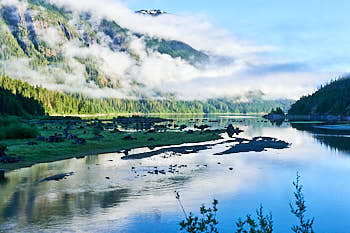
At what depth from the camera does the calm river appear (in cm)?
2983

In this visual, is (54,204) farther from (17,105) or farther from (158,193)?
(17,105)

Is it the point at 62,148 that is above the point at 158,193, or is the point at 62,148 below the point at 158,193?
above

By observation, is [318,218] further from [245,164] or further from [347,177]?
[245,164]

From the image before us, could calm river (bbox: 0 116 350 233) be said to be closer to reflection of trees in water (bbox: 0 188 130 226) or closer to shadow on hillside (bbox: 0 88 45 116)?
reflection of trees in water (bbox: 0 188 130 226)

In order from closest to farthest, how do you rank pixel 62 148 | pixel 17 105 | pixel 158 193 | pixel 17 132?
1. pixel 158 193
2. pixel 62 148
3. pixel 17 132
4. pixel 17 105

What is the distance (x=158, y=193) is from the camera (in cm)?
3888

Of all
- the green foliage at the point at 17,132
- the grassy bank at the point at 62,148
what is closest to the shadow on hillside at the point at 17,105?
the green foliage at the point at 17,132

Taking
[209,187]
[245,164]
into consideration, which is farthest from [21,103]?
[209,187]

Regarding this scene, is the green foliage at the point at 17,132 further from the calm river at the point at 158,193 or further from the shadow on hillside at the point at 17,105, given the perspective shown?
the shadow on hillside at the point at 17,105

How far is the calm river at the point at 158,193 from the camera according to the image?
29828 mm

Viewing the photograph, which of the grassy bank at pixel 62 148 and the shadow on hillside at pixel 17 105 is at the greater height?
the shadow on hillside at pixel 17 105

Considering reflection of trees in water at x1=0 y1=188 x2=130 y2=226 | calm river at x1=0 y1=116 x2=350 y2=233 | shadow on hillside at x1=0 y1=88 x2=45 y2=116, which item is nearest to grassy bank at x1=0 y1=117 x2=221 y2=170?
calm river at x1=0 y1=116 x2=350 y2=233

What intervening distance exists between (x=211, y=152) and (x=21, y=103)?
139252 mm

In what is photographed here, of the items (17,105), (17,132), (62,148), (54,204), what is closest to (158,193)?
(54,204)
